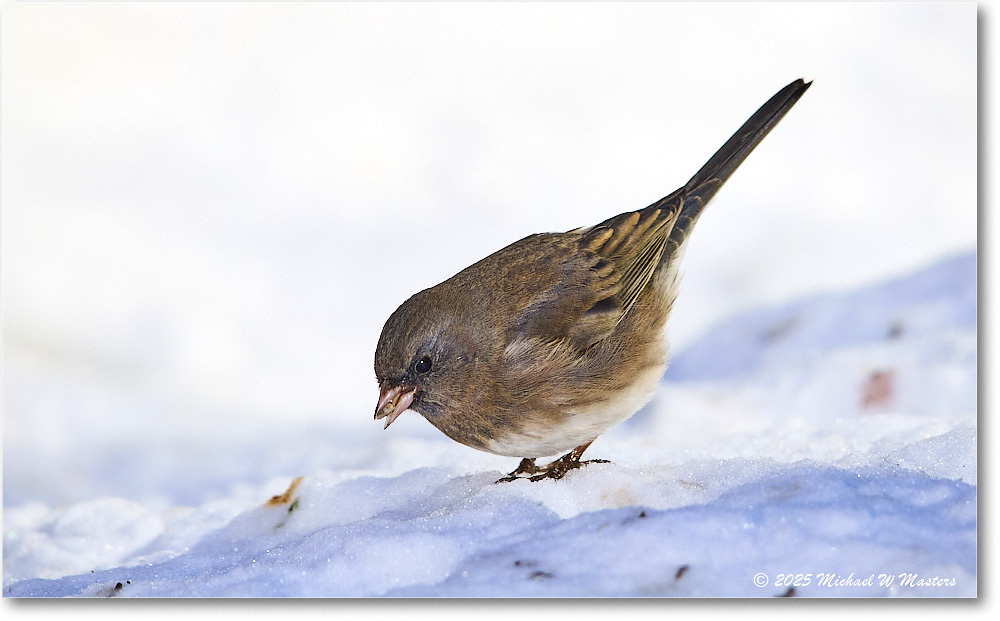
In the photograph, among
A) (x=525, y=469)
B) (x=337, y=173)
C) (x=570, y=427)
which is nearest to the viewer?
(x=570, y=427)

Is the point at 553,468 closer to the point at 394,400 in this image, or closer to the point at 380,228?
the point at 394,400

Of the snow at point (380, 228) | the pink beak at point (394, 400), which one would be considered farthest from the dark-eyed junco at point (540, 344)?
the snow at point (380, 228)

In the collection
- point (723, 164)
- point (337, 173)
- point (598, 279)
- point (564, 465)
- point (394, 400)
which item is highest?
point (337, 173)

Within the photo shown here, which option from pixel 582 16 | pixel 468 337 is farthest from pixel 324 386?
pixel 582 16

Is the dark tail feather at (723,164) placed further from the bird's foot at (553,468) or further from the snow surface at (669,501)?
the bird's foot at (553,468)

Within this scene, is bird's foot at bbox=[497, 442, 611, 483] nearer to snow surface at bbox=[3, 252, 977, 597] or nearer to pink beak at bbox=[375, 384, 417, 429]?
snow surface at bbox=[3, 252, 977, 597]

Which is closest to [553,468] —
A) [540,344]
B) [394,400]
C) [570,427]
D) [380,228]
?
[570,427]

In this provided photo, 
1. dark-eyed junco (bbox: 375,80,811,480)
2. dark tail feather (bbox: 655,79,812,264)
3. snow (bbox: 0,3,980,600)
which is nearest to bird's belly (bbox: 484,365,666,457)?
dark-eyed junco (bbox: 375,80,811,480)
